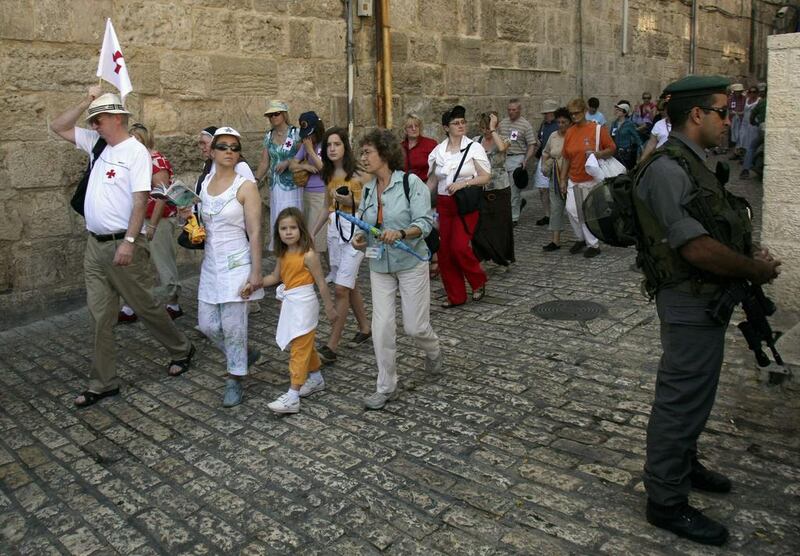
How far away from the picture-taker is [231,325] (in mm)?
5199

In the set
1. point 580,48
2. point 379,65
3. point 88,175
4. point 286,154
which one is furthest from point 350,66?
point 580,48

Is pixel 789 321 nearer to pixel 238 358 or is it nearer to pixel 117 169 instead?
pixel 238 358

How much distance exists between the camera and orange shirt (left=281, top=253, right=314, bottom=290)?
16.7ft

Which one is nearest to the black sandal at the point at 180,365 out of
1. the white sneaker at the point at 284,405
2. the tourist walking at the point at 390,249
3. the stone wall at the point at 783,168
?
the white sneaker at the point at 284,405

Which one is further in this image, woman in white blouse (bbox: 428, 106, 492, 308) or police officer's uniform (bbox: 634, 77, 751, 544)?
woman in white blouse (bbox: 428, 106, 492, 308)

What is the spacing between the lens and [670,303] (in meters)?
3.29

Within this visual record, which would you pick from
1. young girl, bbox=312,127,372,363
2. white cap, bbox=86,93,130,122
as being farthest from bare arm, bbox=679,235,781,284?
white cap, bbox=86,93,130,122

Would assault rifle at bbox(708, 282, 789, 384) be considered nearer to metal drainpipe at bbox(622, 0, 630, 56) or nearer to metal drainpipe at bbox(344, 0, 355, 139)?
metal drainpipe at bbox(344, 0, 355, 139)

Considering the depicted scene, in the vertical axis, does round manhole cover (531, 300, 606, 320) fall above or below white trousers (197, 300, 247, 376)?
below

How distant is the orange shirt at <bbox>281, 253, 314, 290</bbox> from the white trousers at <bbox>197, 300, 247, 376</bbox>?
35 centimetres

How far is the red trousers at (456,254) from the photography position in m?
7.33

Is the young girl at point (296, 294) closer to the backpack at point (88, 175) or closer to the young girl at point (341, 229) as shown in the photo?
the young girl at point (341, 229)

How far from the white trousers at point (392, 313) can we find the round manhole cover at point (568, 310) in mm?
1945

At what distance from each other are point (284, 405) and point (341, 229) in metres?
1.38
